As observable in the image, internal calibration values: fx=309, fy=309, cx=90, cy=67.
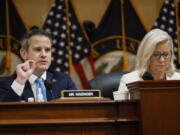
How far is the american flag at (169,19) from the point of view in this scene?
5340 mm

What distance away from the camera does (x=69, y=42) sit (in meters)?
5.27

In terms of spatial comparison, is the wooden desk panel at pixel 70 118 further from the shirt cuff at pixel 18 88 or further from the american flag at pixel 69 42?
the american flag at pixel 69 42

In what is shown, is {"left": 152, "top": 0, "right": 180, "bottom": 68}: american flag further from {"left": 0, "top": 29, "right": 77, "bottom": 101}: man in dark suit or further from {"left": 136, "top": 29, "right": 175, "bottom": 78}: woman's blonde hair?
{"left": 0, "top": 29, "right": 77, "bottom": 101}: man in dark suit

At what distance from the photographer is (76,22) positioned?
532 cm

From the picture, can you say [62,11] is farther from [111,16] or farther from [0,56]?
[0,56]

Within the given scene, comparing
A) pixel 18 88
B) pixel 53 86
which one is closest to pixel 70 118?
pixel 18 88

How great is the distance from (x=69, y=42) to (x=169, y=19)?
5.87ft

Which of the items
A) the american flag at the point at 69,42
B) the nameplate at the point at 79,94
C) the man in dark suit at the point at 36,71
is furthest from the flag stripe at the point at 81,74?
the nameplate at the point at 79,94

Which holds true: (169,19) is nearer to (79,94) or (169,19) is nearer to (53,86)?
(53,86)

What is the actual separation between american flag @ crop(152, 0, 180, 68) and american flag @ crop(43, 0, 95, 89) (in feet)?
4.30

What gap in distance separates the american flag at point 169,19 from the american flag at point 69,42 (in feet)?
4.30

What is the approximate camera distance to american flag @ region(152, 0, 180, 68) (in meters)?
5.34

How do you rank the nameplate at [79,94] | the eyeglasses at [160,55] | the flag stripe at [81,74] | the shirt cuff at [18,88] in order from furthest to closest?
1. the flag stripe at [81,74]
2. the eyeglasses at [160,55]
3. the shirt cuff at [18,88]
4. the nameplate at [79,94]

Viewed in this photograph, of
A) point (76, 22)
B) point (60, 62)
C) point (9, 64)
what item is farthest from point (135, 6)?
point (9, 64)
